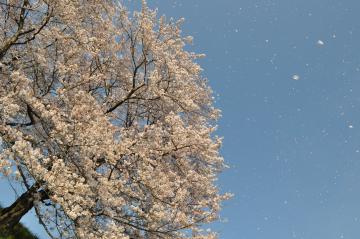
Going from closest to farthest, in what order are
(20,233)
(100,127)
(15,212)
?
(100,127)
(15,212)
(20,233)

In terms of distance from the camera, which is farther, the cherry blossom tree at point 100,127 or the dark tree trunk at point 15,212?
the dark tree trunk at point 15,212

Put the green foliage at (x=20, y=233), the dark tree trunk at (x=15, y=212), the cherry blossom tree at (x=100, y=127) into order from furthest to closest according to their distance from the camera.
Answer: the green foliage at (x=20, y=233)
the dark tree trunk at (x=15, y=212)
the cherry blossom tree at (x=100, y=127)

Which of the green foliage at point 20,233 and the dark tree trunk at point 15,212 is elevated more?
the green foliage at point 20,233

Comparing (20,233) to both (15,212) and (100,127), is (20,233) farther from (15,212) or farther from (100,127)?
(100,127)

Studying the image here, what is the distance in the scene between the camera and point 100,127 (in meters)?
10.1

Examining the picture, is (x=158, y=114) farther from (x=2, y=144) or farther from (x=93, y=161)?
(x=2, y=144)

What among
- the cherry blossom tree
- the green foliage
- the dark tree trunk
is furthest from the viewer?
the green foliage

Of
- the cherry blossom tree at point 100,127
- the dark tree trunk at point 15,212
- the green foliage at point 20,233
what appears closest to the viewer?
the cherry blossom tree at point 100,127

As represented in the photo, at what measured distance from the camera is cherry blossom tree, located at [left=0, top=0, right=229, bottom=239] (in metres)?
9.64

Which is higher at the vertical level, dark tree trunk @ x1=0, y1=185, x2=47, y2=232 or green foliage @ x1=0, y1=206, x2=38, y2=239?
green foliage @ x1=0, y1=206, x2=38, y2=239

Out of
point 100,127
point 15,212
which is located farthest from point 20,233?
point 100,127

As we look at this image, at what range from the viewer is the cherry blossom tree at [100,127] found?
9641 mm

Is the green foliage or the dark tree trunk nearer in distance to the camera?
the dark tree trunk

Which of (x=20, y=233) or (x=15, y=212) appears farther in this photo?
(x=20, y=233)
